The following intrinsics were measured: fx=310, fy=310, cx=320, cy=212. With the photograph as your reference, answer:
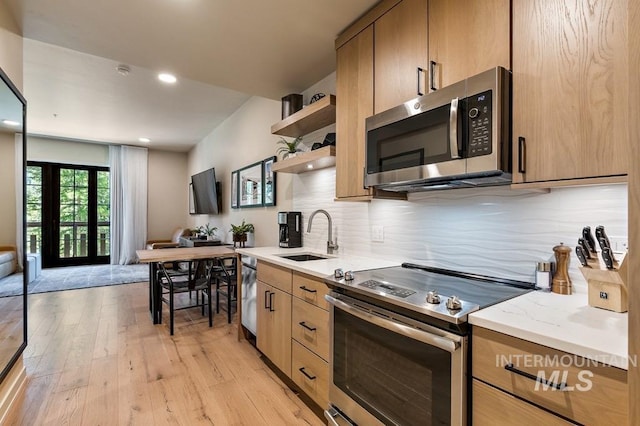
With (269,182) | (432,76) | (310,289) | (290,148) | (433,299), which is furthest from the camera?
(269,182)

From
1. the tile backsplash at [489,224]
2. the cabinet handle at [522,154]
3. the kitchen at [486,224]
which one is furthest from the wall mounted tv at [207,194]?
the cabinet handle at [522,154]

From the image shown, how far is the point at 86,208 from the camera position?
701 cm

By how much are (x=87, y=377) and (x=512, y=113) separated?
313cm

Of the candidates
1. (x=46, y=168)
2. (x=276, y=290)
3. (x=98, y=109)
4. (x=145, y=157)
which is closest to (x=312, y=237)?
(x=276, y=290)

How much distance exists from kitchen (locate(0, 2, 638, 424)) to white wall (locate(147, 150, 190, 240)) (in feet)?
19.6

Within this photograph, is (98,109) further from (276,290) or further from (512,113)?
(512,113)

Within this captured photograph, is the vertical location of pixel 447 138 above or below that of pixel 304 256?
above

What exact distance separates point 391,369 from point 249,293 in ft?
5.69

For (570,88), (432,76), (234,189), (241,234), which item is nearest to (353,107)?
(432,76)

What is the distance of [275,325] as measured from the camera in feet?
7.43

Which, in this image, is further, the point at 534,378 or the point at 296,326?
the point at 296,326

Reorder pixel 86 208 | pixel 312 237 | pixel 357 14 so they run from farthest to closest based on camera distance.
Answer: pixel 86 208 → pixel 312 237 → pixel 357 14

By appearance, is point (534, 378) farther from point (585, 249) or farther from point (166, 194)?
A: point (166, 194)

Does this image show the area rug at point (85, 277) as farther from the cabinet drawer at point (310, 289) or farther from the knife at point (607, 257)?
the knife at point (607, 257)
